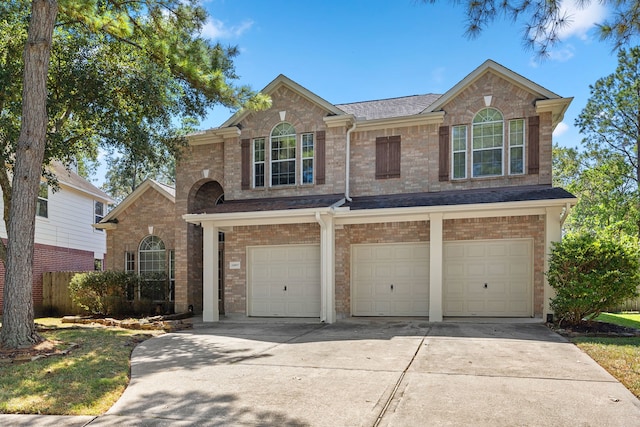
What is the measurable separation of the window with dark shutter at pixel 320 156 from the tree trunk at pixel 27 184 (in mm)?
7075

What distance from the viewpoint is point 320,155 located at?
13211mm

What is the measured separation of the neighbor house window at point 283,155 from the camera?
44.6 ft

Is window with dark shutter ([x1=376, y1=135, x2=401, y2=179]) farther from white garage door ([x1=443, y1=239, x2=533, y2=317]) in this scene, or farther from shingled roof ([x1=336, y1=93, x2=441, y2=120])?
white garage door ([x1=443, y1=239, x2=533, y2=317])

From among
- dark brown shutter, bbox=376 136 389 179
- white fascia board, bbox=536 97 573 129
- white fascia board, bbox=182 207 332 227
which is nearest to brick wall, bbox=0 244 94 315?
white fascia board, bbox=182 207 332 227

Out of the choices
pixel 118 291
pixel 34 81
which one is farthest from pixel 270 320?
pixel 34 81

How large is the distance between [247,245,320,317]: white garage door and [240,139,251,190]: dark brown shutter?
82.0 inches

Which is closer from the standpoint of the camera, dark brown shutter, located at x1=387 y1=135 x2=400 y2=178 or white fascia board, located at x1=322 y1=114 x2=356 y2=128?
white fascia board, located at x1=322 y1=114 x2=356 y2=128

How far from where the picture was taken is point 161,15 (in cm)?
1132

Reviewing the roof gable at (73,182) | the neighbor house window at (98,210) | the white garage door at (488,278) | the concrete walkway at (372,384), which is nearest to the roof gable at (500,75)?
the white garage door at (488,278)

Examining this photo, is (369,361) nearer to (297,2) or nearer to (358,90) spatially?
(297,2)

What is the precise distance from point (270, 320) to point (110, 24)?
8.51m

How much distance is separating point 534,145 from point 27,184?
11.7 metres

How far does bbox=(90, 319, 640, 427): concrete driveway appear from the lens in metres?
4.50

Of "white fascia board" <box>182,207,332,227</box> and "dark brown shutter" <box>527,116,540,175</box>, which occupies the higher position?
"dark brown shutter" <box>527,116,540,175</box>
